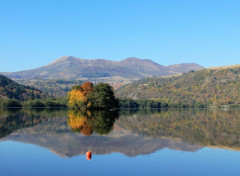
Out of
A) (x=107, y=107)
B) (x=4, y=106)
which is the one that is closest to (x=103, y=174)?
(x=107, y=107)

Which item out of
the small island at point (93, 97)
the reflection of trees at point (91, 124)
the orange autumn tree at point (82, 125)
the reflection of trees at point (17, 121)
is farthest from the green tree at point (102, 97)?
the orange autumn tree at point (82, 125)

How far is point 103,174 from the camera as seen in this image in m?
22.5

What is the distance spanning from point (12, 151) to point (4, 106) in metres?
132

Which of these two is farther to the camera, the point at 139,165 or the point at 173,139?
the point at 173,139

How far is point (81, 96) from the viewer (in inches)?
5002

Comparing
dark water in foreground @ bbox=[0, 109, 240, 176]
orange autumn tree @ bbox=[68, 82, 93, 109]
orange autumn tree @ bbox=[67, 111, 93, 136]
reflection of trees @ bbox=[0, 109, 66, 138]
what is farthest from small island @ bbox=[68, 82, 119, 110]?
dark water in foreground @ bbox=[0, 109, 240, 176]

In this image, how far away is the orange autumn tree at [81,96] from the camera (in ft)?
416

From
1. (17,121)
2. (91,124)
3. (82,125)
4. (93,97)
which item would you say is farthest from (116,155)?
(93,97)

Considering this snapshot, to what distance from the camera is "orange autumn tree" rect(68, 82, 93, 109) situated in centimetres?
12669

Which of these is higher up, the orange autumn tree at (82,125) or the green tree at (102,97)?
the green tree at (102,97)

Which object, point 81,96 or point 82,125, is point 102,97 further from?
point 82,125

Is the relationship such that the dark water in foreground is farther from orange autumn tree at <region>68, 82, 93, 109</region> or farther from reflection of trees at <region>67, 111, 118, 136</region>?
orange autumn tree at <region>68, 82, 93, 109</region>

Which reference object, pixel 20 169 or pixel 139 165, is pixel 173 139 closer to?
pixel 139 165

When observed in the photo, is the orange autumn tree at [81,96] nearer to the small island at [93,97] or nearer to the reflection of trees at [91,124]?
the small island at [93,97]
